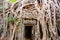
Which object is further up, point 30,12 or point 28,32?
point 30,12

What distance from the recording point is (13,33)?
7828 millimetres

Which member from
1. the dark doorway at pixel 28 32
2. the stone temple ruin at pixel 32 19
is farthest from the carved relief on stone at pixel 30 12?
the dark doorway at pixel 28 32

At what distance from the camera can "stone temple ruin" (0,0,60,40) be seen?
7.83 metres

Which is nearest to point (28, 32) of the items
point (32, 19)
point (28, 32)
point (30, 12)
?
point (28, 32)

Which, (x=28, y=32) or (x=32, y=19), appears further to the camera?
(x=28, y=32)

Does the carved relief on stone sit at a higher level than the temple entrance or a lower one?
higher

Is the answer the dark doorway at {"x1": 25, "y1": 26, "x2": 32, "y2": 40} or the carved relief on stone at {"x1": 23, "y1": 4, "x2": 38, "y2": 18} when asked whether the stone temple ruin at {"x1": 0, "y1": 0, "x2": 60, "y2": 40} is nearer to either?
the carved relief on stone at {"x1": 23, "y1": 4, "x2": 38, "y2": 18}

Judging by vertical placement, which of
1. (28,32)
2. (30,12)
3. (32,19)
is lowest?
(28,32)

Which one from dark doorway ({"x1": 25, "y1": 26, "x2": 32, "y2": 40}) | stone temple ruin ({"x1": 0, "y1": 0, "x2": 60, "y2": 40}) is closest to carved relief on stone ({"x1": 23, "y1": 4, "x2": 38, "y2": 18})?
stone temple ruin ({"x1": 0, "y1": 0, "x2": 60, "y2": 40})

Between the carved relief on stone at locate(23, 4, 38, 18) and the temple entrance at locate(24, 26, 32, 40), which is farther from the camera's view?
the temple entrance at locate(24, 26, 32, 40)

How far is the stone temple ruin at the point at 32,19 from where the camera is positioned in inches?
308

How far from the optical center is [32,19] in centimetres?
812

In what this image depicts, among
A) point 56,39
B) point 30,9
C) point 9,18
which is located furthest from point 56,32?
point 9,18

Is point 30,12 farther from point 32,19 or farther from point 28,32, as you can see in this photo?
point 28,32
